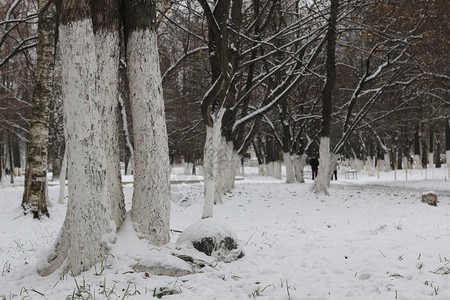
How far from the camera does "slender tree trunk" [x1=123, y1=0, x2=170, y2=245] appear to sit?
14.5ft

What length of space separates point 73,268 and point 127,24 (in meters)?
2.92

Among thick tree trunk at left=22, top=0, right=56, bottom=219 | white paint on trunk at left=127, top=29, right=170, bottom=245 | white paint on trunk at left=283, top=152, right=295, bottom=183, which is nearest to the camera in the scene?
white paint on trunk at left=127, top=29, right=170, bottom=245

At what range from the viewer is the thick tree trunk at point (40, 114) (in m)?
8.80

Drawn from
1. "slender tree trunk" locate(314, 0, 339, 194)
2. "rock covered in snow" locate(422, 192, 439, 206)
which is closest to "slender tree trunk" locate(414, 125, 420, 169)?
"slender tree trunk" locate(314, 0, 339, 194)

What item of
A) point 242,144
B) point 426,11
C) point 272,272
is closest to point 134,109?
point 272,272

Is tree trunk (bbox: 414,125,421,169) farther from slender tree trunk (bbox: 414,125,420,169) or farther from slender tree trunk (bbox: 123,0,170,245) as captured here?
slender tree trunk (bbox: 123,0,170,245)

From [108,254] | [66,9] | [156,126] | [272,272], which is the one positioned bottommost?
[272,272]

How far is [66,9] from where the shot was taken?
155 inches

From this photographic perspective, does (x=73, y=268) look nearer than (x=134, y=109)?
Yes

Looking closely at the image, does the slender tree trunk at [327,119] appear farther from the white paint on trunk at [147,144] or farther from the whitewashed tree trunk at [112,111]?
the whitewashed tree trunk at [112,111]

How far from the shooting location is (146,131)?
442 centimetres

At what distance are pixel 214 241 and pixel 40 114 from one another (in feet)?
20.6

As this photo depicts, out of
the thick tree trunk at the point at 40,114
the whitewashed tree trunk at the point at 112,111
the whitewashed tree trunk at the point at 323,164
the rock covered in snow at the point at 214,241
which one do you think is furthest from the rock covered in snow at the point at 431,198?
the thick tree trunk at the point at 40,114

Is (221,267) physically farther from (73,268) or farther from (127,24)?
(127,24)
